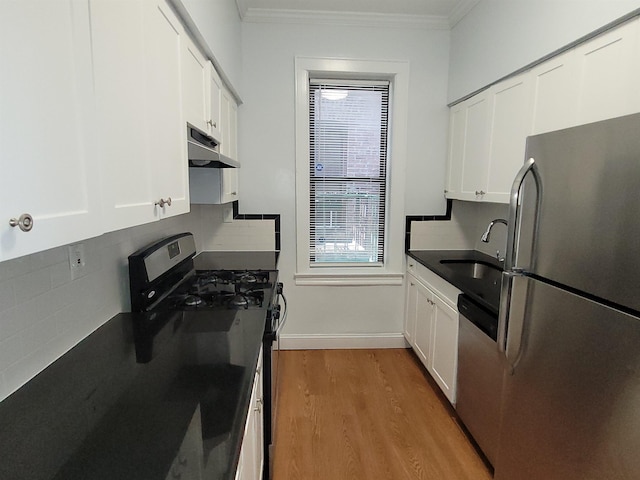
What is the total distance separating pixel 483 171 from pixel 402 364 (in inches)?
A: 66.6

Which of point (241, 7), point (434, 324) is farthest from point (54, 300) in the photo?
point (241, 7)

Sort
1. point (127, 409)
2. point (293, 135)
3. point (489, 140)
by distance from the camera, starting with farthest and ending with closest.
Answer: point (293, 135), point (489, 140), point (127, 409)

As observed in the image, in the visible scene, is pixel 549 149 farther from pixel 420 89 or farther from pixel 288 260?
pixel 288 260

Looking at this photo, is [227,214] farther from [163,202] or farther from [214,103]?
[163,202]

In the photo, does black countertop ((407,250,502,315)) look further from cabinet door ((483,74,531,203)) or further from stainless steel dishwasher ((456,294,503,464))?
cabinet door ((483,74,531,203))

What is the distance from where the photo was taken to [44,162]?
68 centimetres

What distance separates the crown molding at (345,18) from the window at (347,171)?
44 centimetres

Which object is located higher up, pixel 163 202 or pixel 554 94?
pixel 554 94

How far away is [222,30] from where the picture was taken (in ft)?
6.97

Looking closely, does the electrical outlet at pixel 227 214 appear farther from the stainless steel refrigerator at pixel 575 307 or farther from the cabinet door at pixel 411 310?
the stainless steel refrigerator at pixel 575 307

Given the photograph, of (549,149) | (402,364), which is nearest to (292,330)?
(402,364)

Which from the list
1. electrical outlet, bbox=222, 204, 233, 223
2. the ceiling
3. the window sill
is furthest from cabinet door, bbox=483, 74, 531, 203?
electrical outlet, bbox=222, 204, 233, 223

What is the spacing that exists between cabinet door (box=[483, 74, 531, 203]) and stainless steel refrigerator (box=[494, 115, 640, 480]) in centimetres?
82

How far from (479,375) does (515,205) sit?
104 cm
